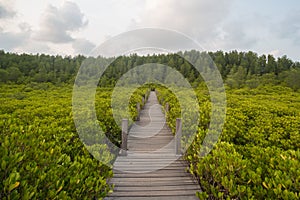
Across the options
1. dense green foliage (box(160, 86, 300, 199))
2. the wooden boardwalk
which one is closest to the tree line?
the wooden boardwalk

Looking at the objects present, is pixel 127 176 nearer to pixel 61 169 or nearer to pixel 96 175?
pixel 96 175

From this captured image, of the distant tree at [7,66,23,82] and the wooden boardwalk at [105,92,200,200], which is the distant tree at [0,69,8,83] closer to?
the distant tree at [7,66,23,82]

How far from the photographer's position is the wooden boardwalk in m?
3.81

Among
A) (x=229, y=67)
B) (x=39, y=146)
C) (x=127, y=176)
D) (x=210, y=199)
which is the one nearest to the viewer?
(x=39, y=146)

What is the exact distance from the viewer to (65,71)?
53.2 meters

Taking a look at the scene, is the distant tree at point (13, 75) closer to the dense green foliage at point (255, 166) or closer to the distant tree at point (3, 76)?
the distant tree at point (3, 76)

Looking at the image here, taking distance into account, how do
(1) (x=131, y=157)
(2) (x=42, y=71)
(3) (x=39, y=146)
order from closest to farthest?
(3) (x=39, y=146) < (1) (x=131, y=157) < (2) (x=42, y=71)

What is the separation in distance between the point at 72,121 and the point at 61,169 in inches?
95.4

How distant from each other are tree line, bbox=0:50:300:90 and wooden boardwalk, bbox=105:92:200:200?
27.6 meters

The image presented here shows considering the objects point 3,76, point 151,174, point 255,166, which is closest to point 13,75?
point 3,76

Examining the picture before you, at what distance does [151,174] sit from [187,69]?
47.0 m

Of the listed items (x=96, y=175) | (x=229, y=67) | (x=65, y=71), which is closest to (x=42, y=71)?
(x=65, y=71)

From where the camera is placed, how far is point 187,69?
4988 cm

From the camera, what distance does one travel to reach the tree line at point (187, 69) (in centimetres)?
Result: 3984
